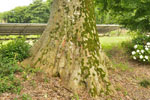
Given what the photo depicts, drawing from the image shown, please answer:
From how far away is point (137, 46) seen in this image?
25.8 ft

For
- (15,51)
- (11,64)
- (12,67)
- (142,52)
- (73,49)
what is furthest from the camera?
(142,52)

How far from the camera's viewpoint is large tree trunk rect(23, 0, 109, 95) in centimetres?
426

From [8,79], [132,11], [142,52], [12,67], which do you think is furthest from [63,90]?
[132,11]

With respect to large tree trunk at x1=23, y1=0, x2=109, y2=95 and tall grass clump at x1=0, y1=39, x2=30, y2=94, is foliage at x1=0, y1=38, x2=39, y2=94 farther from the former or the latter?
large tree trunk at x1=23, y1=0, x2=109, y2=95

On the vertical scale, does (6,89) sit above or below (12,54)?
below

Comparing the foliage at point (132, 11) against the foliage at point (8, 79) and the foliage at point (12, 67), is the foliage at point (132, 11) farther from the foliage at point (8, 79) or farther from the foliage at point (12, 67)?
the foliage at point (8, 79)

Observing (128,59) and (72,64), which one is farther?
(128,59)

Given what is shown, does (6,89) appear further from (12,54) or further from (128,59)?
(128,59)

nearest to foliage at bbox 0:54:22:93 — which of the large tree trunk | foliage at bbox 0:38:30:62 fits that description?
foliage at bbox 0:38:30:62

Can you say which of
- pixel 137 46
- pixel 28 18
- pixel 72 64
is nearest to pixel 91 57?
pixel 72 64

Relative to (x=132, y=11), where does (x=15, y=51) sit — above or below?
below

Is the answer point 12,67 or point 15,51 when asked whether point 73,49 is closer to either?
point 12,67

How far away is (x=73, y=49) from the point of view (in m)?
4.58

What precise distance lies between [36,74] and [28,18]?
46578mm
